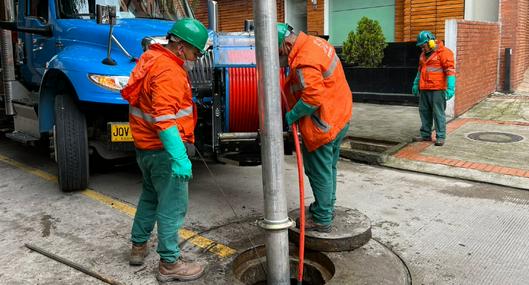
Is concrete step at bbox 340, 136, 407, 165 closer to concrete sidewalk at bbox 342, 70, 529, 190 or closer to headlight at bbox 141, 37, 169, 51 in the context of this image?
concrete sidewalk at bbox 342, 70, 529, 190

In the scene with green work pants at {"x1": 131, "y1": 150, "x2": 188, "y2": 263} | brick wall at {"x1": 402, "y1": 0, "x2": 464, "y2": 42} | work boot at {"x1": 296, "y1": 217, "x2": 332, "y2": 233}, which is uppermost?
brick wall at {"x1": 402, "y1": 0, "x2": 464, "y2": 42}

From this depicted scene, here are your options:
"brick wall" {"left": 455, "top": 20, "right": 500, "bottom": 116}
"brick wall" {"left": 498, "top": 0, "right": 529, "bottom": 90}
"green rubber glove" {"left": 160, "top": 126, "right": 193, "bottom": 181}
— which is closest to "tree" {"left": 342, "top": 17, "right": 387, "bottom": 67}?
"brick wall" {"left": 455, "top": 20, "right": 500, "bottom": 116}

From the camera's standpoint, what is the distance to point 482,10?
38.6 ft

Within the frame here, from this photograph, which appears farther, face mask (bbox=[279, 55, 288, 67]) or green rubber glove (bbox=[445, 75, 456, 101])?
green rubber glove (bbox=[445, 75, 456, 101])

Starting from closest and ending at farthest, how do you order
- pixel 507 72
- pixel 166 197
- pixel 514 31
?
pixel 166 197
pixel 514 31
pixel 507 72

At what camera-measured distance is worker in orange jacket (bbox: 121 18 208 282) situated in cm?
311

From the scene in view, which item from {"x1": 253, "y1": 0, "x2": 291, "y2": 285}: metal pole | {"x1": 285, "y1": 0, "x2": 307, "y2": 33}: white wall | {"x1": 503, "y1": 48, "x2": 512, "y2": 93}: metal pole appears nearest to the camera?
{"x1": 253, "y1": 0, "x2": 291, "y2": 285}: metal pole

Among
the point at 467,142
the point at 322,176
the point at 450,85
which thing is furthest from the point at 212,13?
the point at 467,142

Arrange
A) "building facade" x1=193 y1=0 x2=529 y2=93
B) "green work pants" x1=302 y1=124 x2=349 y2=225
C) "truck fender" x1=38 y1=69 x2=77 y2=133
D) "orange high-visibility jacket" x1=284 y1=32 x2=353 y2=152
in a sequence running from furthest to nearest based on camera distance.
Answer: "building facade" x1=193 y1=0 x2=529 y2=93, "truck fender" x1=38 y1=69 x2=77 y2=133, "green work pants" x1=302 y1=124 x2=349 y2=225, "orange high-visibility jacket" x1=284 y1=32 x2=353 y2=152

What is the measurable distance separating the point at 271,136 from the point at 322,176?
97cm

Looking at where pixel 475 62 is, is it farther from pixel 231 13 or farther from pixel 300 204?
pixel 231 13

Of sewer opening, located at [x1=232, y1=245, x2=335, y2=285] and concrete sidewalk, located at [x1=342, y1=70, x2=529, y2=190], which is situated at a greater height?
concrete sidewalk, located at [x1=342, y1=70, x2=529, y2=190]

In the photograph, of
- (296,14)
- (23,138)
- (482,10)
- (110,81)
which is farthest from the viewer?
(296,14)

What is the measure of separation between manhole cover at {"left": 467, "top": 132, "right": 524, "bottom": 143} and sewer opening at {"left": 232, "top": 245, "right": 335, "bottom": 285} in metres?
4.98
